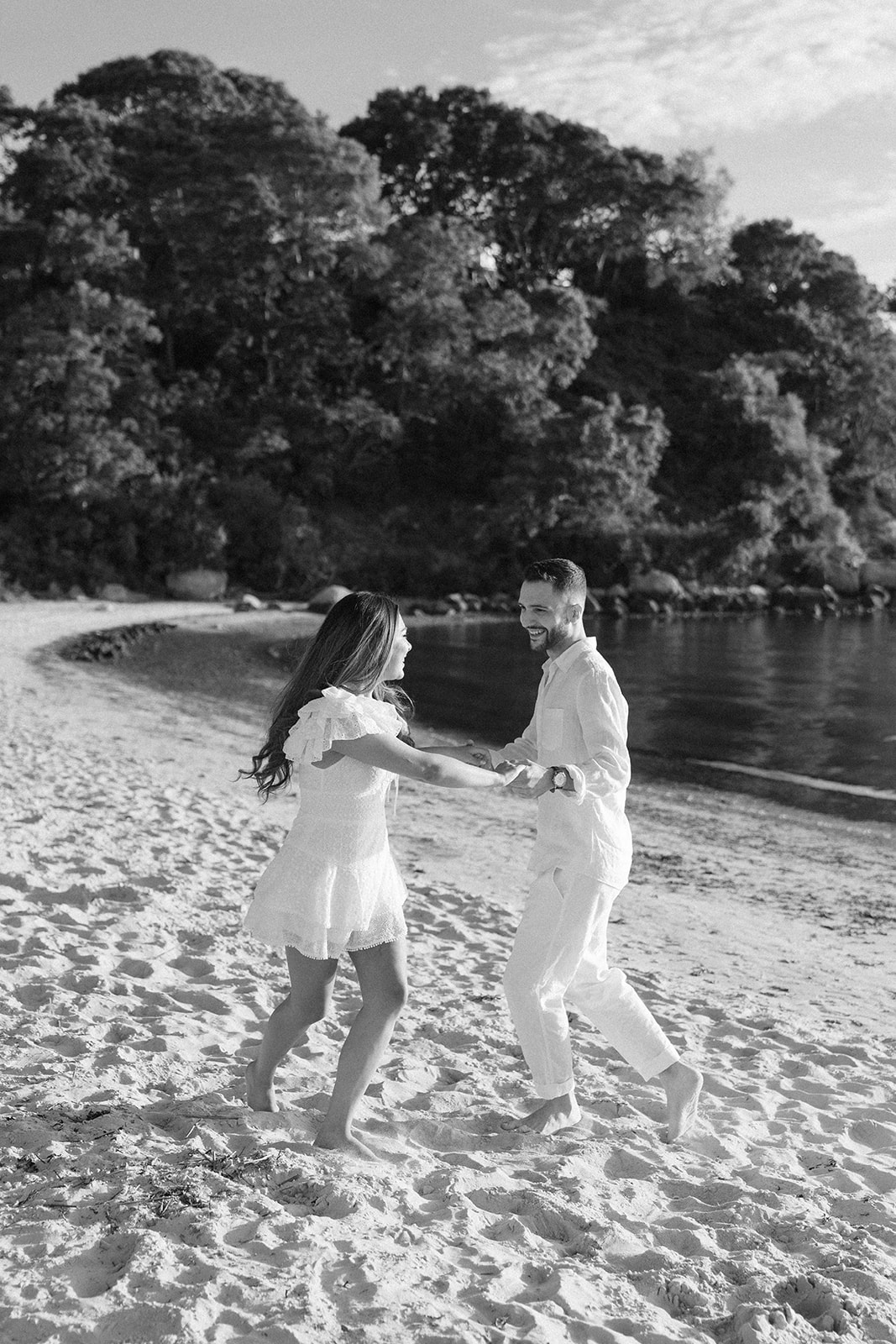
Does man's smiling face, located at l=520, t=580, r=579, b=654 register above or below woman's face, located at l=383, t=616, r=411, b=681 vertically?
above

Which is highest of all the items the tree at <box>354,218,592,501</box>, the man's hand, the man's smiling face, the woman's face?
the tree at <box>354,218,592,501</box>

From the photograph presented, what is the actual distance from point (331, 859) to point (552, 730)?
916 millimetres

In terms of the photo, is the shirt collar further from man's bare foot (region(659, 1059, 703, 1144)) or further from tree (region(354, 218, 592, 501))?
tree (region(354, 218, 592, 501))

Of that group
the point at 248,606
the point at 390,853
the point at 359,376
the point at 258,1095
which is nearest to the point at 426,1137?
the point at 258,1095

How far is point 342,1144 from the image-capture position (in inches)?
137

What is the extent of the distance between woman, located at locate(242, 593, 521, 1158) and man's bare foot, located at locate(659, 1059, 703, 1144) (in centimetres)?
105

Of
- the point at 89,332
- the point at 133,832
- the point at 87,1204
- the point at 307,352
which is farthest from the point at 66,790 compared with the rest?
the point at 307,352

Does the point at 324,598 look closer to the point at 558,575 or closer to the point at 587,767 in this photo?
the point at 558,575

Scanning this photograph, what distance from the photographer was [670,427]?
194ft

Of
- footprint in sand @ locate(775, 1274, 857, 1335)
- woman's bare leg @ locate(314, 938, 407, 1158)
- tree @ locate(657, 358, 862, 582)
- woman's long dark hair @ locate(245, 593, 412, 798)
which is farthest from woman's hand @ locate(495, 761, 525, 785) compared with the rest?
tree @ locate(657, 358, 862, 582)

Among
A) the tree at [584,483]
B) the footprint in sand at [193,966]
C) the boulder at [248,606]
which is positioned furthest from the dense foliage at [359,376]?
the footprint in sand at [193,966]

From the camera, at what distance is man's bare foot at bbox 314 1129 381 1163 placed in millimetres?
3465

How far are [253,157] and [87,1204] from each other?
157ft

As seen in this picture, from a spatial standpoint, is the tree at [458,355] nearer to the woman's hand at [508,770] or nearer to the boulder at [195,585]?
the boulder at [195,585]
